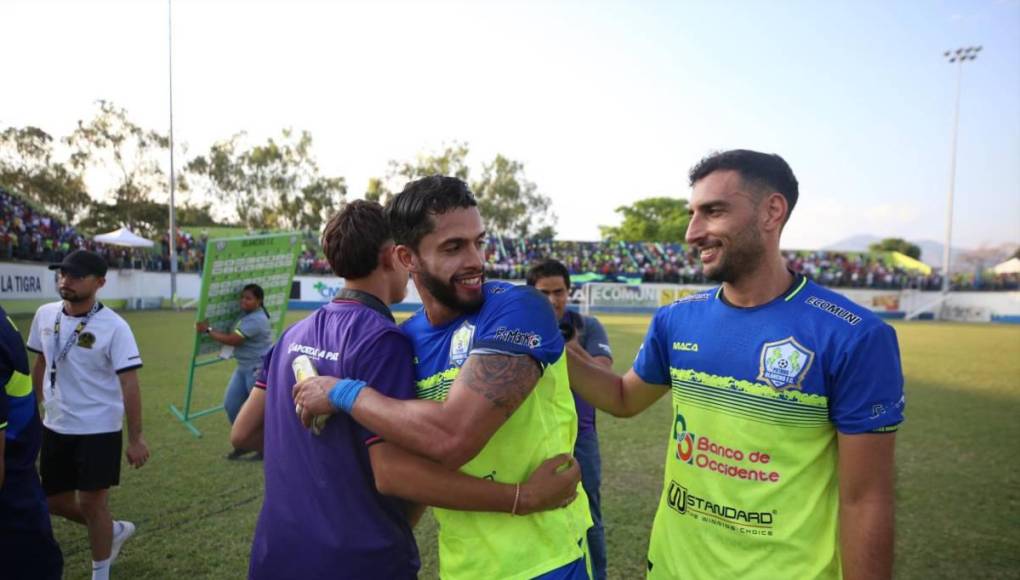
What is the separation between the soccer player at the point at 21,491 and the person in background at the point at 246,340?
4133 mm

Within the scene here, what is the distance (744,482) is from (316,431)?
4.73ft

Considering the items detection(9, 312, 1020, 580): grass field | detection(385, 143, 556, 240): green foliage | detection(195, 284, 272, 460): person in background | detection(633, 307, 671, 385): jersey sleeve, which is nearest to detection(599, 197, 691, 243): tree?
detection(385, 143, 556, 240): green foliage

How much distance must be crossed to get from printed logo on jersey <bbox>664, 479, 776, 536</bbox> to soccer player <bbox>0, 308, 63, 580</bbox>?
2.81m

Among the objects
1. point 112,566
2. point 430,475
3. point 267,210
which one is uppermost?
point 267,210

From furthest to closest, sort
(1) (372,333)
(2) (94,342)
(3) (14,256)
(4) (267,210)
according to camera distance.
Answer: (4) (267,210) < (3) (14,256) < (2) (94,342) < (1) (372,333)

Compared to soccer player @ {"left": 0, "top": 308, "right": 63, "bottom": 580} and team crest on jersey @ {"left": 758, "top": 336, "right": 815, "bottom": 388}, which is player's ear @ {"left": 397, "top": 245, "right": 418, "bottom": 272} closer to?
team crest on jersey @ {"left": 758, "top": 336, "right": 815, "bottom": 388}

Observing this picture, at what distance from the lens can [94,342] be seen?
423cm

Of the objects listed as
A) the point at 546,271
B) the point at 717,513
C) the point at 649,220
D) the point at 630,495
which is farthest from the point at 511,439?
the point at 649,220

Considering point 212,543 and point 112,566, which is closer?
point 112,566

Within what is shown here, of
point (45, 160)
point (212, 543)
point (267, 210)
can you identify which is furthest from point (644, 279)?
point (45, 160)

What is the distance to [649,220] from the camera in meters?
77.2

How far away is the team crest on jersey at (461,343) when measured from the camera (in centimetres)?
179

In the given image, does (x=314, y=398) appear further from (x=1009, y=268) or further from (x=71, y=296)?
(x=1009, y=268)

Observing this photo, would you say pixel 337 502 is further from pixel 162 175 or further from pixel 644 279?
pixel 162 175
